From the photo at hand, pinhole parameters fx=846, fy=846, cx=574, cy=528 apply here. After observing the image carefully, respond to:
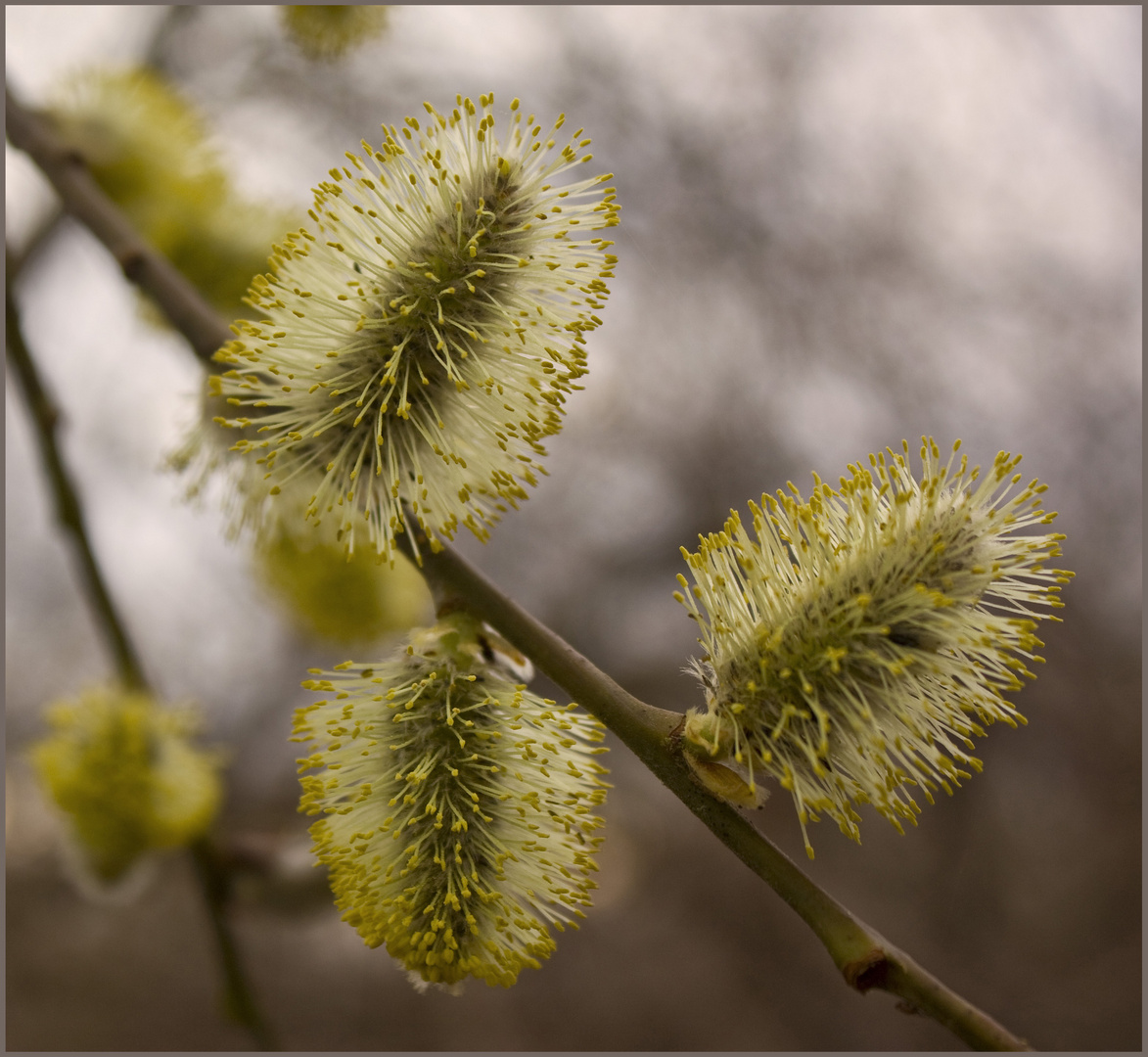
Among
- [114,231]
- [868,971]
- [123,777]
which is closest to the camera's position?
[868,971]

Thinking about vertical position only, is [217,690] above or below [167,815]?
below

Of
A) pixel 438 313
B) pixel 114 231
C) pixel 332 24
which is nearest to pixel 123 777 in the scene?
pixel 114 231

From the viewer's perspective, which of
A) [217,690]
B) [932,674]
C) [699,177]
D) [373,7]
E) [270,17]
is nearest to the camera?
[932,674]

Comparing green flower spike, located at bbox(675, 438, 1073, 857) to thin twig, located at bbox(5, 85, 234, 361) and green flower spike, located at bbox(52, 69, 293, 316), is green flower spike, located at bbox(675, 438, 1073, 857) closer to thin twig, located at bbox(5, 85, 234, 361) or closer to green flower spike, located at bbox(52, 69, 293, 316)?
thin twig, located at bbox(5, 85, 234, 361)

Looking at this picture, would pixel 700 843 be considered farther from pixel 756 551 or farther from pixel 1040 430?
pixel 756 551

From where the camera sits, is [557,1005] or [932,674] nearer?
[932,674]

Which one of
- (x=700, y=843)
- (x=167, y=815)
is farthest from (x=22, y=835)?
(x=700, y=843)

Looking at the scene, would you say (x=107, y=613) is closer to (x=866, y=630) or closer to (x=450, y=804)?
(x=450, y=804)

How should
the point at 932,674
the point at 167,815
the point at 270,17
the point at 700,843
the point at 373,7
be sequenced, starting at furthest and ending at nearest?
the point at 700,843
the point at 270,17
the point at 373,7
the point at 167,815
the point at 932,674
